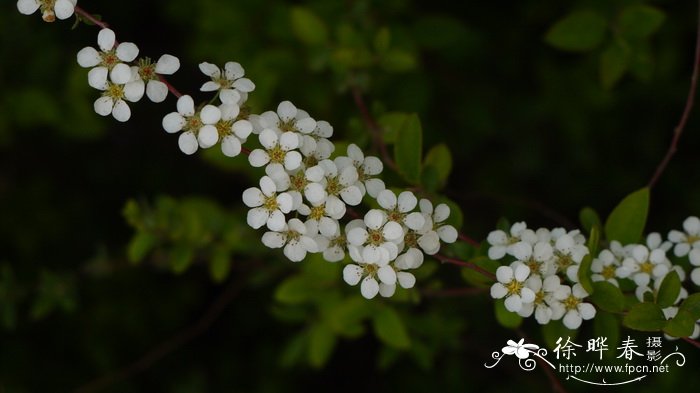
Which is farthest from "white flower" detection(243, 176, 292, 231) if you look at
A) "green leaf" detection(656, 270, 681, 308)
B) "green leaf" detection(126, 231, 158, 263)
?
"green leaf" detection(126, 231, 158, 263)

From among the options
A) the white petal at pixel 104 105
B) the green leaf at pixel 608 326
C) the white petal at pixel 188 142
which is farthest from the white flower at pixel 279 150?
the green leaf at pixel 608 326

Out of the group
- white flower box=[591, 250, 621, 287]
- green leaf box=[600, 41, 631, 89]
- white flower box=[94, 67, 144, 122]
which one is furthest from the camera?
green leaf box=[600, 41, 631, 89]

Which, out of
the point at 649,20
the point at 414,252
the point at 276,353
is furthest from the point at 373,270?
the point at 276,353

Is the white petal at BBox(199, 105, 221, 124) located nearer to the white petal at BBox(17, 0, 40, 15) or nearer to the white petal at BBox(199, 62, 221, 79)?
the white petal at BBox(199, 62, 221, 79)

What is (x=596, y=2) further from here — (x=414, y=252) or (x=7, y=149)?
(x=7, y=149)

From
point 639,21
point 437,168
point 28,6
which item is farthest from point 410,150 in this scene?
point 639,21

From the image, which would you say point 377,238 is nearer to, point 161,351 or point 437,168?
point 437,168
